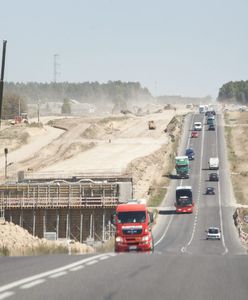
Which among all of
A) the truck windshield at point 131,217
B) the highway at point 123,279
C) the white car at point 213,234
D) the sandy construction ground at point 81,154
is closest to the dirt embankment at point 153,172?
the sandy construction ground at point 81,154

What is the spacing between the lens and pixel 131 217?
142 feet

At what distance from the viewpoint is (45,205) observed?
74.2 metres

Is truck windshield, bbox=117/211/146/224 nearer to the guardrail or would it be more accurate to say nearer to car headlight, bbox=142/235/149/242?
car headlight, bbox=142/235/149/242

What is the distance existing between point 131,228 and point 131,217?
1.96 feet

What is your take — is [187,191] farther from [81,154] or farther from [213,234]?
[81,154]

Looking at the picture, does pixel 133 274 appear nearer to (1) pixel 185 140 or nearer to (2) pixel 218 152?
(2) pixel 218 152

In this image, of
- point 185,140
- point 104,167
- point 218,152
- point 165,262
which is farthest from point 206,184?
point 165,262

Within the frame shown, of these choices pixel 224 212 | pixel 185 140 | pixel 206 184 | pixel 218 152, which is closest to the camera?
pixel 224 212

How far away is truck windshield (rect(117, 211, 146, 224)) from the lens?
43.3 metres

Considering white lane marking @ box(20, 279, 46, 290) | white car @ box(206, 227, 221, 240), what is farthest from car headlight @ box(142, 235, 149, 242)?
white car @ box(206, 227, 221, 240)

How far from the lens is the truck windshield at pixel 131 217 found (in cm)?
4328

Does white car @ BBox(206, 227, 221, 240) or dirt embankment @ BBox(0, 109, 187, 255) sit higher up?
dirt embankment @ BBox(0, 109, 187, 255)

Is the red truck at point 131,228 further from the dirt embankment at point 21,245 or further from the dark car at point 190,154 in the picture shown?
the dark car at point 190,154

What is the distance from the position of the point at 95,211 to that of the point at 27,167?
3375 inches
